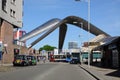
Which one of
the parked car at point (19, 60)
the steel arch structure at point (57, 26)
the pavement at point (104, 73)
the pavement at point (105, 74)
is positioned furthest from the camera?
the steel arch structure at point (57, 26)

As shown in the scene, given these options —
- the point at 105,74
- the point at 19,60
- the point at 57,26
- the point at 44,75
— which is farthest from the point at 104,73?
the point at 57,26

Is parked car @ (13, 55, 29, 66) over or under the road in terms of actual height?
over

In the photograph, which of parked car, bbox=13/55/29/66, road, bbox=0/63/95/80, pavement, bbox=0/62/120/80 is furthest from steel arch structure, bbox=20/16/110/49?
road, bbox=0/63/95/80

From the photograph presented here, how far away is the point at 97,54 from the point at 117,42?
7025cm

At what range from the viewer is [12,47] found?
76312 millimetres

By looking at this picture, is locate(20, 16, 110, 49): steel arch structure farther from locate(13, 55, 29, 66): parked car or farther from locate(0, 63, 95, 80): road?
locate(0, 63, 95, 80): road

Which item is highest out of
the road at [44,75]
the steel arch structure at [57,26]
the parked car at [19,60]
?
the steel arch structure at [57,26]

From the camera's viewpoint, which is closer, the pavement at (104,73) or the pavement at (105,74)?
the pavement at (105,74)

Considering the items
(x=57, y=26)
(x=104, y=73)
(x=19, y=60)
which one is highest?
(x=57, y=26)

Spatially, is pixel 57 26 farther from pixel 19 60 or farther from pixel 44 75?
pixel 44 75

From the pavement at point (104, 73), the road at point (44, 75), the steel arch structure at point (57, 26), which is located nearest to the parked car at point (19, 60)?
the pavement at point (104, 73)

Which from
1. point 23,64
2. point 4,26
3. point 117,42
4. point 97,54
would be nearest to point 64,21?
point 97,54

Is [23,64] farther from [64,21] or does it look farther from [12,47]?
[64,21]

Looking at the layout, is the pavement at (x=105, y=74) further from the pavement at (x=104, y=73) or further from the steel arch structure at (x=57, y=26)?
the steel arch structure at (x=57, y=26)
